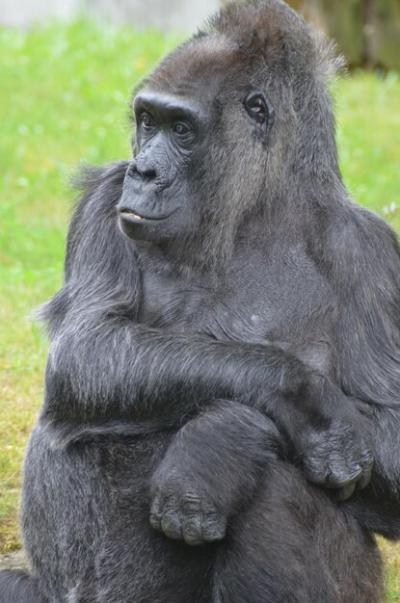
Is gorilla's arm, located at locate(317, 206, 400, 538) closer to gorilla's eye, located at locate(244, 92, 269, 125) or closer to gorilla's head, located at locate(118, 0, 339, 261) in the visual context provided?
gorilla's head, located at locate(118, 0, 339, 261)

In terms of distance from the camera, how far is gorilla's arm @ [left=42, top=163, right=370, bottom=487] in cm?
489

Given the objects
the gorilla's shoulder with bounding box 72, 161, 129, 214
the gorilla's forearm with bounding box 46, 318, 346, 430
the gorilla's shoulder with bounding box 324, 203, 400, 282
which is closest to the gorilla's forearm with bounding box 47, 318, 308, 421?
the gorilla's forearm with bounding box 46, 318, 346, 430

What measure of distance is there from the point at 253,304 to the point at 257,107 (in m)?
0.79

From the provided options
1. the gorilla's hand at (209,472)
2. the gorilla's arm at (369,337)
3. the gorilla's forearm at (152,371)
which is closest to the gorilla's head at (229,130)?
the gorilla's arm at (369,337)

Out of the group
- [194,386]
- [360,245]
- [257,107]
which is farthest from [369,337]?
[257,107]

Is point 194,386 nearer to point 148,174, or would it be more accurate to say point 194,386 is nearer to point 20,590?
point 148,174

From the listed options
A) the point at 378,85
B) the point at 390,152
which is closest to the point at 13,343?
the point at 390,152

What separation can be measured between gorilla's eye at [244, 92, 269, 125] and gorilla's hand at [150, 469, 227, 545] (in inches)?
57.9

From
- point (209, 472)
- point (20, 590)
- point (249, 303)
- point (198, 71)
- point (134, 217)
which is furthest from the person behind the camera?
point (20, 590)

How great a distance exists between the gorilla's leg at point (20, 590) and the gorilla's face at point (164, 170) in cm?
156

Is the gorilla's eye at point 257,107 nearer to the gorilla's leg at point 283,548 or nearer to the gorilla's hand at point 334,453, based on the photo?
the gorilla's hand at point 334,453

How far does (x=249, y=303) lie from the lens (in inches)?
208

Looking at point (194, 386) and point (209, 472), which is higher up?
point (194, 386)

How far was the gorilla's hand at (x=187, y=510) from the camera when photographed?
4.74m
